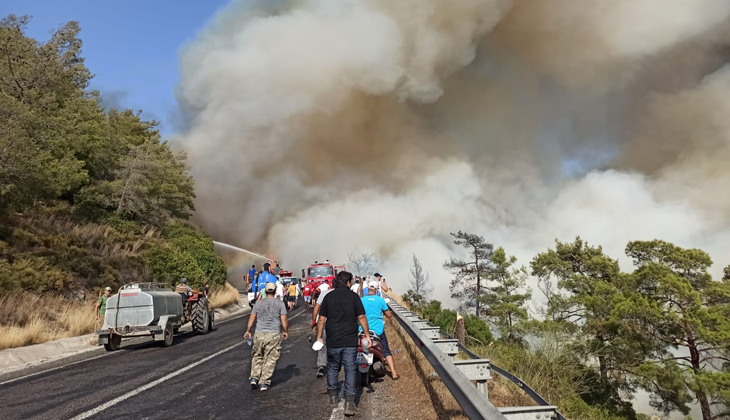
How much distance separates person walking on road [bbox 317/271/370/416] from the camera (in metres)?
5.95

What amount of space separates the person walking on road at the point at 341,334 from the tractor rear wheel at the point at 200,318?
10061 mm

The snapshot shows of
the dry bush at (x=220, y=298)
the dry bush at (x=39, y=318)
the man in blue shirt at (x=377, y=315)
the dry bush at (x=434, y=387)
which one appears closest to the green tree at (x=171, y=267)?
the dry bush at (x=220, y=298)

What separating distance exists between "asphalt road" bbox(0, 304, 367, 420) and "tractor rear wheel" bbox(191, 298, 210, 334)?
12.1 ft

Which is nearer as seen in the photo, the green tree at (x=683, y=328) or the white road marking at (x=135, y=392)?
the white road marking at (x=135, y=392)

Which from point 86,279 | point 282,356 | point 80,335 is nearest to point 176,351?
Answer: point 282,356

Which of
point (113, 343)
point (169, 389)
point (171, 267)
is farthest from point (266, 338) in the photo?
point (171, 267)

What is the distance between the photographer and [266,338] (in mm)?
7277

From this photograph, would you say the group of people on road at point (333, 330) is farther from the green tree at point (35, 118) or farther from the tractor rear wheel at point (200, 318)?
the green tree at point (35, 118)

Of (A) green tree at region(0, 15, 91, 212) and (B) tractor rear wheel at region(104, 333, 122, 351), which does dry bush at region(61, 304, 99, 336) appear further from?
(A) green tree at region(0, 15, 91, 212)

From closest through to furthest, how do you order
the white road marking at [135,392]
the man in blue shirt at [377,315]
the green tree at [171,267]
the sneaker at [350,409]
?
1. the sneaker at [350,409]
2. the white road marking at [135,392]
3. the man in blue shirt at [377,315]
4. the green tree at [171,267]

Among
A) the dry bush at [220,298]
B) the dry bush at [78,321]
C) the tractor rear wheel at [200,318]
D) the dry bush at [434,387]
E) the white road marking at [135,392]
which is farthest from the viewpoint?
the dry bush at [220,298]

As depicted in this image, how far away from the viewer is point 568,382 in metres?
7.50

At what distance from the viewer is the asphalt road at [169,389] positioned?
6000 mm

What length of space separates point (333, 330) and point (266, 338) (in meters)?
1.65
